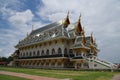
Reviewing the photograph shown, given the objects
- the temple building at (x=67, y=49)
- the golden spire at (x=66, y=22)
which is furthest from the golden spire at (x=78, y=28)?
the golden spire at (x=66, y=22)

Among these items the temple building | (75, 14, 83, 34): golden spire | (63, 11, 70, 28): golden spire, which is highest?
(63, 11, 70, 28): golden spire

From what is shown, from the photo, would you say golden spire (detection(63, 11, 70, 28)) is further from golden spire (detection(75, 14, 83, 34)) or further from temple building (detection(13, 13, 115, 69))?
golden spire (detection(75, 14, 83, 34))

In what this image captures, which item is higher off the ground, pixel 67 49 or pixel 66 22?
pixel 66 22

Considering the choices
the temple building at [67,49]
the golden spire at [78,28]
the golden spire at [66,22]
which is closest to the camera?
the temple building at [67,49]

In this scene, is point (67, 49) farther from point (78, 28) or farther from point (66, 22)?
point (66, 22)

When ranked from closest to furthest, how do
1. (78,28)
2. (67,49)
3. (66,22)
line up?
1. (67,49)
2. (78,28)
3. (66,22)

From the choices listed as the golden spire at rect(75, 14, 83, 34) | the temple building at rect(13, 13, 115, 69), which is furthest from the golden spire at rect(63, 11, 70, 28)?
the golden spire at rect(75, 14, 83, 34)

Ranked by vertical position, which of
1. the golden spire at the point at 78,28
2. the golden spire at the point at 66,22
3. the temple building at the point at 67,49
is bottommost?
the temple building at the point at 67,49

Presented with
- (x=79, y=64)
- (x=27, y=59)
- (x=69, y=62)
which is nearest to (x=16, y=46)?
(x=27, y=59)

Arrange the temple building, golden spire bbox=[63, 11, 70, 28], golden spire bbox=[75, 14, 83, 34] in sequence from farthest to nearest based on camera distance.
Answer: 1. golden spire bbox=[63, 11, 70, 28]
2. golden spire bbox=[75, 14, 83, 34]
3. the temple building

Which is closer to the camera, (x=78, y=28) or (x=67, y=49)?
(x=67, y=49)

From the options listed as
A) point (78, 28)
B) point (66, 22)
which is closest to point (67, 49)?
point (78, 28)

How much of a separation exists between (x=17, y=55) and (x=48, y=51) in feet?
69.7

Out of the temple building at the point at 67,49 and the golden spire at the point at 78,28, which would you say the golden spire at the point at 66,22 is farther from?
the golden spire at the point at 78,28
